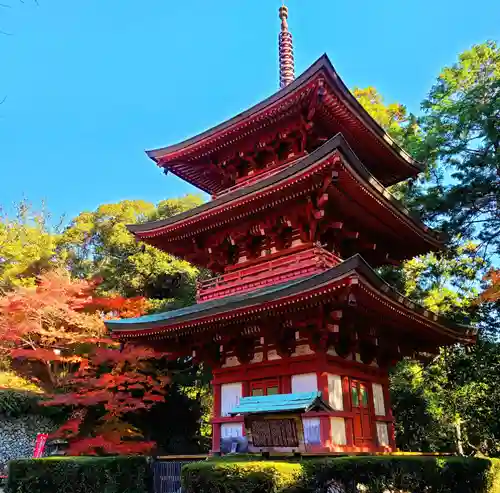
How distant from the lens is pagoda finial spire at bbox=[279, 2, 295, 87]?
18281mm

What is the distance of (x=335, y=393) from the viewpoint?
10977 mm

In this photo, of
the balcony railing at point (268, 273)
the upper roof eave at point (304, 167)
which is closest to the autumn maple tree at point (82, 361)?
the balcony railing at point (268, 273)

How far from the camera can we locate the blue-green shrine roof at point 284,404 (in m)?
8.20

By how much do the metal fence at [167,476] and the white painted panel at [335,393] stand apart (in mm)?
3942

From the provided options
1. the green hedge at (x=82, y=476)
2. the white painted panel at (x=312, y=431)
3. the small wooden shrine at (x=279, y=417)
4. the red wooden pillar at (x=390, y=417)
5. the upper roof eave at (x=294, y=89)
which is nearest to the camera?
the small wooden shrine at (x=279, y=417)

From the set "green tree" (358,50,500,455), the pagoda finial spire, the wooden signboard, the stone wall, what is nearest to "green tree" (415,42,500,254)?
"green tree" (358,50,500,455)

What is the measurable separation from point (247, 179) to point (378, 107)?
645 inches

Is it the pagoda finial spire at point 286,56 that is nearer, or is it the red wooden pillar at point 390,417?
the red wooden pillar at point 390,417

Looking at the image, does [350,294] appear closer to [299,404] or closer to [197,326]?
[299,404]

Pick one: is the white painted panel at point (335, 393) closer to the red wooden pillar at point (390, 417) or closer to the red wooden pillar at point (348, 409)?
the red wooden pillar at point (348, 409)

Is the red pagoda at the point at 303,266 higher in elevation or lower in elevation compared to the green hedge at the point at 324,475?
higher

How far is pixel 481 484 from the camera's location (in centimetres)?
1045

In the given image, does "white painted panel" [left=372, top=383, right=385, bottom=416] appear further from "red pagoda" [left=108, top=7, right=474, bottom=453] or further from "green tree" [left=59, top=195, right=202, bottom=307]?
"green tree" [left=59, top=195, right=202, bottom=307]

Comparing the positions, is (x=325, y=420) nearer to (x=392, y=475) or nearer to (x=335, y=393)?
(x=335, y=393)
